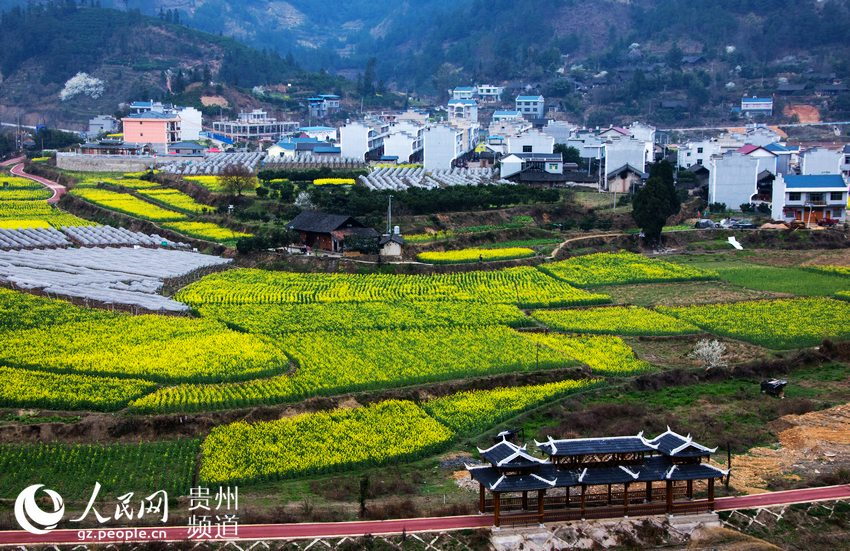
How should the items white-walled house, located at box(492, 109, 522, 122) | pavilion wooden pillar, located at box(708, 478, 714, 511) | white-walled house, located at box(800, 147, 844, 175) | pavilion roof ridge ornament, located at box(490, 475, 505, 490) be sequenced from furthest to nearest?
1. white-walled house, located at box(492, 109, 522, 122)
2. white-walled house, located at box(800, 147, 844, 175)
3. pavilion wooden pillar, located at box(708, 478, 714, 511)
4. pavilion roof ridge ornament, located at box(490, 475, 505, 490)

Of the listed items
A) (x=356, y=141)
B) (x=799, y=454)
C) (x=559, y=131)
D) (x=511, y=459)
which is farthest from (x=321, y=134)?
(x=511, y=459)

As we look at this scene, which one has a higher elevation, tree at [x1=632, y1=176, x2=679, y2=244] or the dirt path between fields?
tree at [x1=632, y1=176, x2=679, y2=244]

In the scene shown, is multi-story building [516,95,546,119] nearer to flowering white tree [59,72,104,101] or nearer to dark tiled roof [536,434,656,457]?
flowering white tree [59,72,104,101]

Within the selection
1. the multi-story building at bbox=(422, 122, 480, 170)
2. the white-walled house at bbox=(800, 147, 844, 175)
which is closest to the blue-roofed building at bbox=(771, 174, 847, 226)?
the white-walled house at bbox=(800, 147, 844, 175)

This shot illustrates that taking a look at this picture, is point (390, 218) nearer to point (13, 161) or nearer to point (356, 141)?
point (356, 141)

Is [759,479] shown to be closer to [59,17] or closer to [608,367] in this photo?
[608,367]

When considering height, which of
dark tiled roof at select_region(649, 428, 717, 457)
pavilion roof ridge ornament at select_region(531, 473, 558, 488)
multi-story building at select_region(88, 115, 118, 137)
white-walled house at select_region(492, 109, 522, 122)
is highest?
white-walled house at select_region(492, 109, 522, 122)

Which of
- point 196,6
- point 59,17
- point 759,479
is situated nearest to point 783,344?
point 759,479
